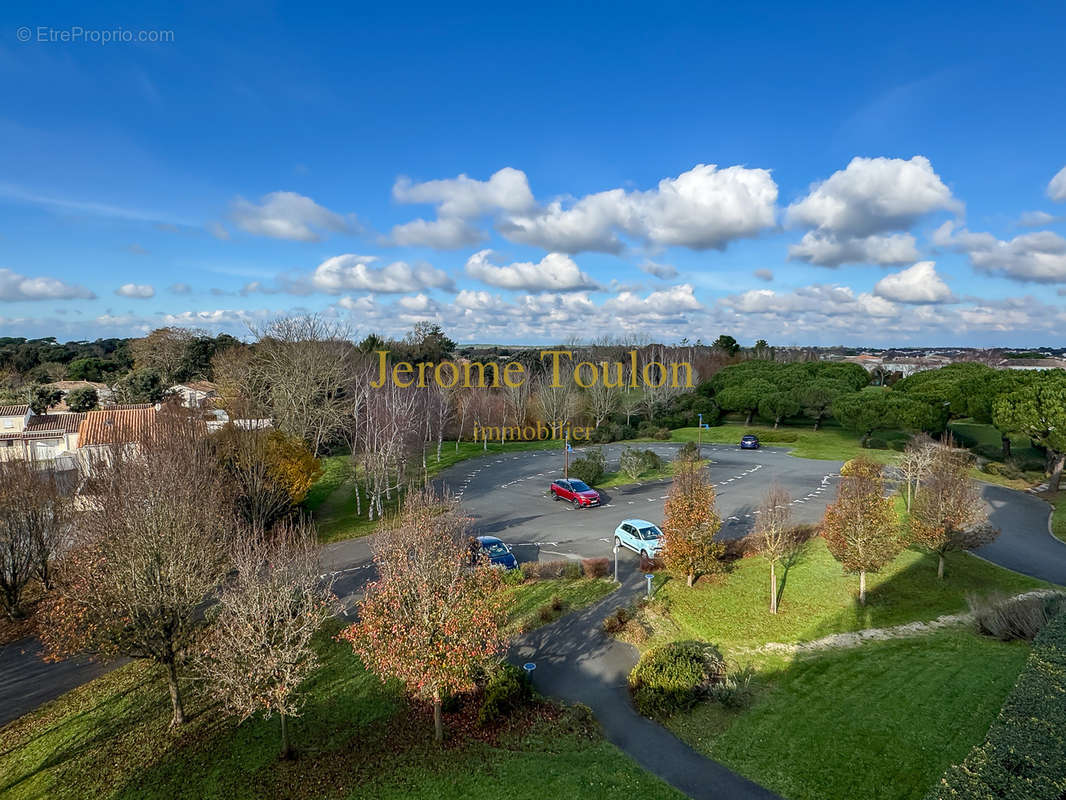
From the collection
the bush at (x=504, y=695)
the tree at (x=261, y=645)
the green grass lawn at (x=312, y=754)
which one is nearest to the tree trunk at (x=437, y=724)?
the green grass lawn at (x=312, y=754)

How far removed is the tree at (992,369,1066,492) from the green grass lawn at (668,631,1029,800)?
74.5 feet

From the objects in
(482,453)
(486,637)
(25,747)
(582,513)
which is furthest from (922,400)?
(25,747)

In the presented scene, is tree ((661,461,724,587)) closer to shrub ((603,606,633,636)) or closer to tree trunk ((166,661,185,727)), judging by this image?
shrub ((603,606,633,636))

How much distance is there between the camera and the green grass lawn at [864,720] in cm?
983

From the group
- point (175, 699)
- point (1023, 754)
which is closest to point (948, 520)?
point (1023, 754)

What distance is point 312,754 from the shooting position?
10758 mm

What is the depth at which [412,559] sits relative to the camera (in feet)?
39.7

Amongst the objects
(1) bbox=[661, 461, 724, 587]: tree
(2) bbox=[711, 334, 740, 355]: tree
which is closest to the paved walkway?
(1) bbox=[661, 461, 724, 587]: tree

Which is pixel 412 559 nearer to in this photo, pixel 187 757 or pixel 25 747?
pixel 187 757

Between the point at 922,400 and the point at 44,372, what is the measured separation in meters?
91.8

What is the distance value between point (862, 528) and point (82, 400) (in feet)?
200

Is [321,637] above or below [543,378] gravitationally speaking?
below

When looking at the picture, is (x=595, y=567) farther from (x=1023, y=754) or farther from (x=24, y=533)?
(x=24, y=533)

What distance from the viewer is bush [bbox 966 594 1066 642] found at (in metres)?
13.7
